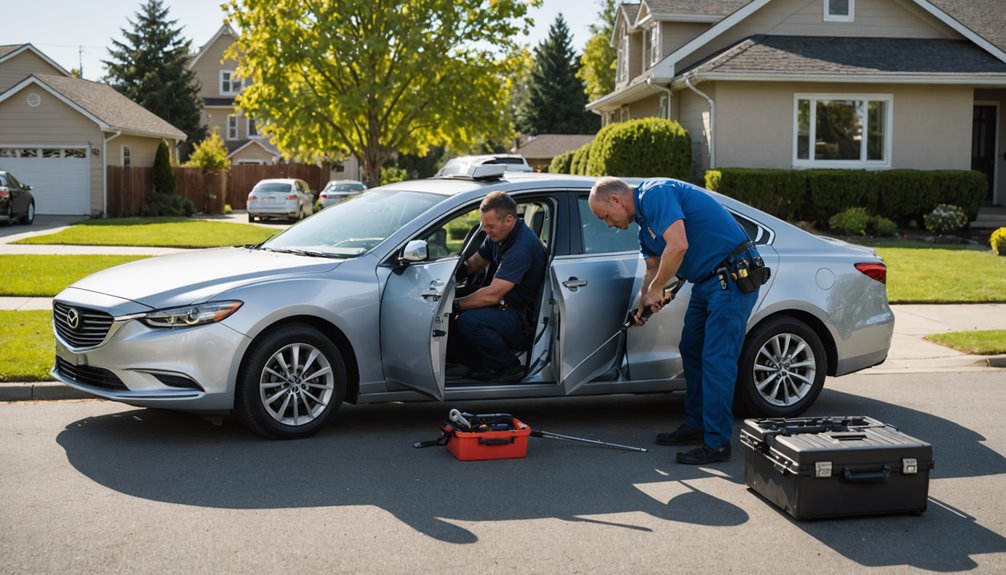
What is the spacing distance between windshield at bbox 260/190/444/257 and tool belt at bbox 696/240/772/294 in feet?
6.73

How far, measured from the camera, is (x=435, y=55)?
100 ft

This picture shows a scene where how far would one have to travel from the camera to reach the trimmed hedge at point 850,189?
2494cm

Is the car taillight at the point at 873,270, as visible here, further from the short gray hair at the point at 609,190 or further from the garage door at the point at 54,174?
the garage door at the point at 54,174

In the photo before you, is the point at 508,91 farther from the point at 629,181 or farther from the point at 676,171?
the point at 629,181

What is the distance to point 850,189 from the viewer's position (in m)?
25.0

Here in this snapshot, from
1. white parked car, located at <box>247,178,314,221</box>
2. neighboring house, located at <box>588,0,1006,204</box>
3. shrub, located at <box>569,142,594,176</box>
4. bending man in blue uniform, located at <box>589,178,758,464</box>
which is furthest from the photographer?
white parked car, located at <box>247,178,314,221</box>

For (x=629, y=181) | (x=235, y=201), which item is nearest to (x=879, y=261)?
(x=629, y=181)

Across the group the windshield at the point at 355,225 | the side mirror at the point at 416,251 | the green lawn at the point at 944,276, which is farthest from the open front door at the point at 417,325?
the green lawn at the point at 944,276

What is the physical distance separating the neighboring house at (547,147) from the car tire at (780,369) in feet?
192

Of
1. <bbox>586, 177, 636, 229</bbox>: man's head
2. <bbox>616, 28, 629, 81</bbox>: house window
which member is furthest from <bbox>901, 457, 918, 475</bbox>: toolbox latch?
<bbox>616, 28, 629, 81</bbox>: house window

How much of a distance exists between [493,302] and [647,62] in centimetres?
2669

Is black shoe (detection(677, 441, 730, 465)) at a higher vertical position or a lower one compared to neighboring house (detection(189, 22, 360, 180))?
lower

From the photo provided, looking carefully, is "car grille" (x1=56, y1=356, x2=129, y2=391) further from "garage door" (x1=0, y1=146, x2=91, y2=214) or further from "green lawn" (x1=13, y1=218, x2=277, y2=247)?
"garage door" (x1=0, y1=146, x2=91, y2=214)

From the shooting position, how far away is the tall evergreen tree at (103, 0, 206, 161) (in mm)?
61156
